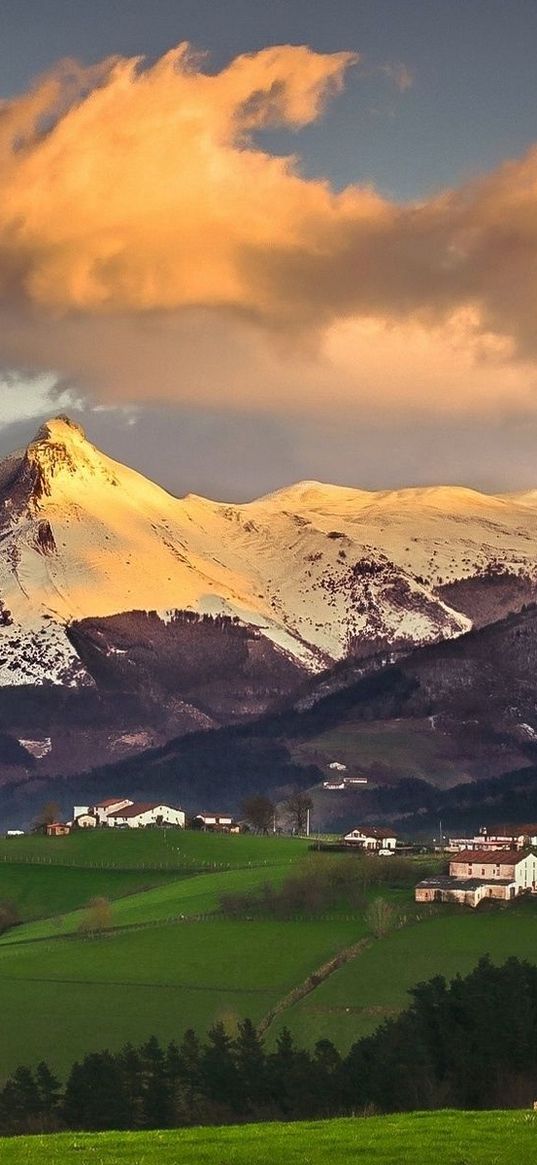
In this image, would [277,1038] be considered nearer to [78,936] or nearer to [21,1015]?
[21,1015]

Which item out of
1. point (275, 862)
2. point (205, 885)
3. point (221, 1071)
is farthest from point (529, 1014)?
point (275, 862)

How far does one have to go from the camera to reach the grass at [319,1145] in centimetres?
3341

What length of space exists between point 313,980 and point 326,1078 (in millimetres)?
41106

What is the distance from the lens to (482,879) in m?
134

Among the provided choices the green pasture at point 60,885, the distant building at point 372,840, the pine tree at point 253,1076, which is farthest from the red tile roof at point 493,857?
the pine tree at point 253,1076

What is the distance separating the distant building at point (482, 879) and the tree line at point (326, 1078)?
56.3m

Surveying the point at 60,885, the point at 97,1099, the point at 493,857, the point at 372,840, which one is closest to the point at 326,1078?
the point at 97,1099

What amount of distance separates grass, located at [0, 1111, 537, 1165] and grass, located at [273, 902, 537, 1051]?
4755 cm

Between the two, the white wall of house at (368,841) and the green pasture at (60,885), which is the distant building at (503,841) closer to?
the white wall of house at (368,841)

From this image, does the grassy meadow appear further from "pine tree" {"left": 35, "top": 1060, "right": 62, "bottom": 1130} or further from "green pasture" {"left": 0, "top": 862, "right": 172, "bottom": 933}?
"pine tree" {"left": 35, "top": 1060, "right": 62, "bottom": 1130}

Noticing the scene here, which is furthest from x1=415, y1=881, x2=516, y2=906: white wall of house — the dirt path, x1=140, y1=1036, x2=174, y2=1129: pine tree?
x1=140, y1=1036, x2=174, y2=1129: pine tree

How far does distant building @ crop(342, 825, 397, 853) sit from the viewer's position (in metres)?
178

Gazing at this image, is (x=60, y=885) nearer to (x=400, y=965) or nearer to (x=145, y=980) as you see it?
(x=145, y=980)

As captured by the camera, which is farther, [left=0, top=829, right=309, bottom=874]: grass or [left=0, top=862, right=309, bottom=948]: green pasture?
[left=0, top=829, right=309, bottom=874]: grass
